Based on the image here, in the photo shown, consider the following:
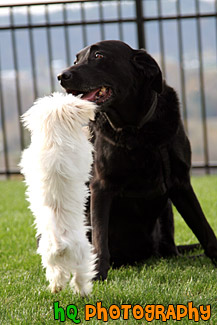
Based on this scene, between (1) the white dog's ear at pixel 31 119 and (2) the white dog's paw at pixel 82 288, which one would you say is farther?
(2) the white dog's paw at pixel 82 288

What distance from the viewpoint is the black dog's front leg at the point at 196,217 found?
9.29 feet

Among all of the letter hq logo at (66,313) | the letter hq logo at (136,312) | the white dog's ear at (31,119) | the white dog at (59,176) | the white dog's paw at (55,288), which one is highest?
the white dog's ear at (31,119)

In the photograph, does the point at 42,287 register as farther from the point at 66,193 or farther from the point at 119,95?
the point at 119,95

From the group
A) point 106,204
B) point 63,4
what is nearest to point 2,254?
point 106,204

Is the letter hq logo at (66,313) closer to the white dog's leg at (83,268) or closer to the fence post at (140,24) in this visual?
the white dog's leg at (83,268)

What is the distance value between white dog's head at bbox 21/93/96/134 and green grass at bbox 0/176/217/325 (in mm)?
741

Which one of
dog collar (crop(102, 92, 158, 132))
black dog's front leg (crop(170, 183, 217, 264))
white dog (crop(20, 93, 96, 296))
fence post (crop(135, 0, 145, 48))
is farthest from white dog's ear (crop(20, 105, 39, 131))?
fence post (crop(135, 0, 145, 48))

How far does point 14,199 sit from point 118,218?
3100 millimetres

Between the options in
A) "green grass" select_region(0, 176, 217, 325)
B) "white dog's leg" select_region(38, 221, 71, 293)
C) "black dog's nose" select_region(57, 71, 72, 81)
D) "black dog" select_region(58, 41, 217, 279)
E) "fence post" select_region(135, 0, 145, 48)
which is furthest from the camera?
"fence post" select_region(135, 0, 145, 48)

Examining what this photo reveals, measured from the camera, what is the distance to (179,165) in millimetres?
2725

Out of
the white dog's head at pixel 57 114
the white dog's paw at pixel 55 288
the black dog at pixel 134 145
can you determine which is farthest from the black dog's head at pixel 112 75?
the white dog's paw at pixel 55 288

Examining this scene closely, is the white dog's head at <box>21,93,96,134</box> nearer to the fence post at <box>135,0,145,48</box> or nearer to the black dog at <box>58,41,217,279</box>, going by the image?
the black dog at <box>58,41,217,279</box>

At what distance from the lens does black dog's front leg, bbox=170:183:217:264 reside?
283 centimetres

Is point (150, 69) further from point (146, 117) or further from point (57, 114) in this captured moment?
point (57, 114)
